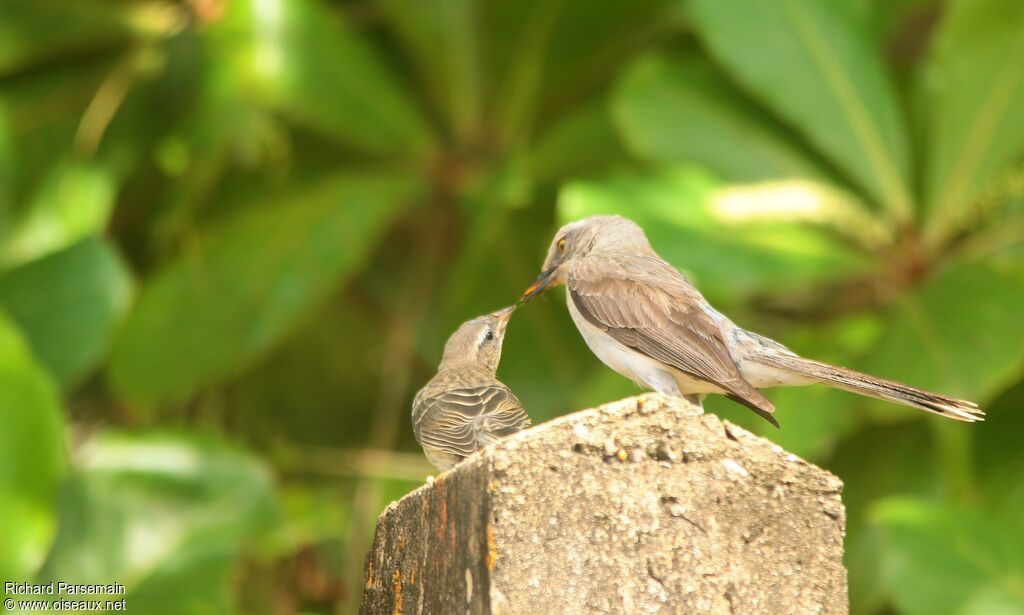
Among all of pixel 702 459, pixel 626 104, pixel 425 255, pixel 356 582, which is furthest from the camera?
pixel 425 255

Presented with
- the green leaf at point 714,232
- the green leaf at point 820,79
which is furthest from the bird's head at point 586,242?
the green leaf at point 820,79

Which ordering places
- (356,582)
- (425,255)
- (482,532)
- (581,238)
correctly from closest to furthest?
1. (482,532)
2. (581,238)
3. (356,582)
4. (425,255)

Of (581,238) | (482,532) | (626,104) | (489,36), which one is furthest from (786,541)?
(489,36)

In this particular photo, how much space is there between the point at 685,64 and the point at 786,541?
5.62 meters

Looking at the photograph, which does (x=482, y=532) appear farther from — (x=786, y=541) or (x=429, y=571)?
(x=786, y=541)

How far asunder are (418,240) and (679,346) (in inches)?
261

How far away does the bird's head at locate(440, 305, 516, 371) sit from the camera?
438 cm

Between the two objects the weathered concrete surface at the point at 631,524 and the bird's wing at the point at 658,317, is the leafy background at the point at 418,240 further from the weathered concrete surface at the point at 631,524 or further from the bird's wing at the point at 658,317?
the weathered concrete surface at the point at 631,524

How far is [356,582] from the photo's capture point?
8.62 meters

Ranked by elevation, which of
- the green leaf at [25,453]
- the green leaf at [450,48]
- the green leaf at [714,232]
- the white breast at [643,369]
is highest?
the green leaf at [450,48]

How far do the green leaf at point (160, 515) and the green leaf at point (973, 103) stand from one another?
4120 millimetres

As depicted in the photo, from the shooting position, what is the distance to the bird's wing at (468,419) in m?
3.58

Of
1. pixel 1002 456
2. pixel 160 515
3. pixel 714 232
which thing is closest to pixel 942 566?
pixel 1002 456

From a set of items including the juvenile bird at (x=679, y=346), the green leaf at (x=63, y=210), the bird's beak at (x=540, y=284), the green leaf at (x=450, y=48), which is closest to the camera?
the juvenile bird at (x=679, y=346)
